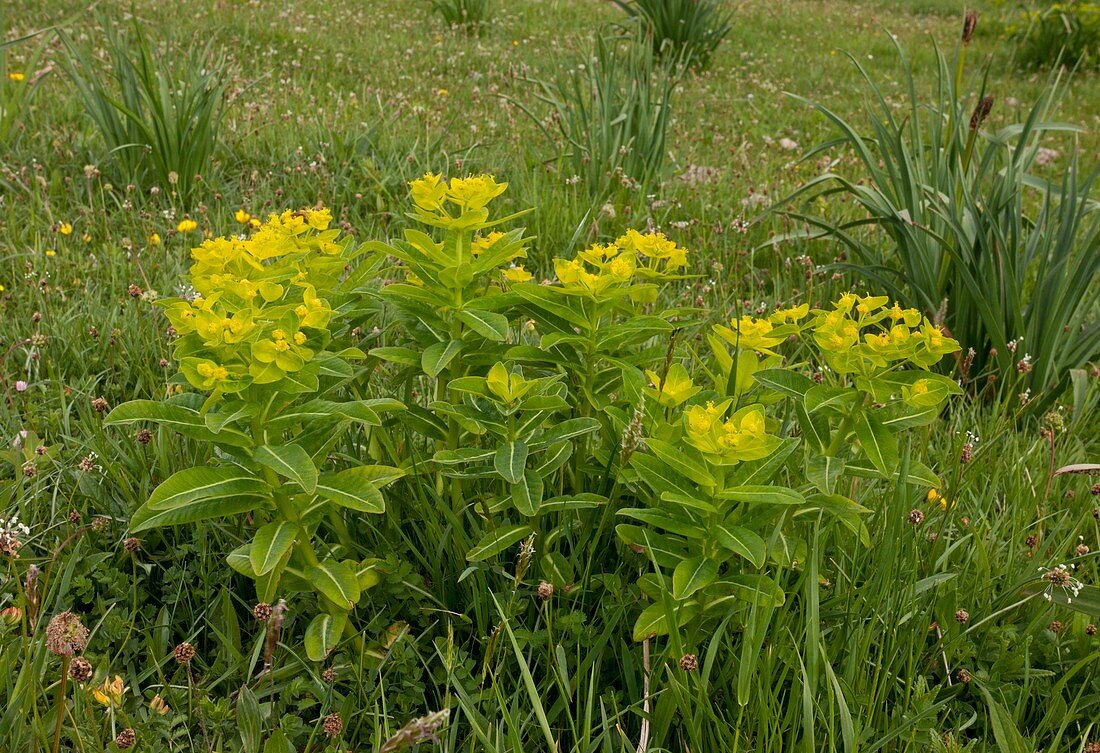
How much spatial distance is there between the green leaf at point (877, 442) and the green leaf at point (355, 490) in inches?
31.7

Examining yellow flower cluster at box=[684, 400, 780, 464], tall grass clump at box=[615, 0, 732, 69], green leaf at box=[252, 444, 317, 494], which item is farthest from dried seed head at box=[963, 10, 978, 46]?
tall grass clump at box=[615, 0, 732, 69]

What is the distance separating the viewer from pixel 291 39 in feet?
21.3

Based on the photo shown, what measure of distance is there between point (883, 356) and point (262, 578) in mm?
1109

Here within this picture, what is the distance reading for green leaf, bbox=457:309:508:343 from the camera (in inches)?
59.5

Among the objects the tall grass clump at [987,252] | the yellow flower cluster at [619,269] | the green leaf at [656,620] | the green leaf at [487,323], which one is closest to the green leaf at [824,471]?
the green leaf at [656,620]

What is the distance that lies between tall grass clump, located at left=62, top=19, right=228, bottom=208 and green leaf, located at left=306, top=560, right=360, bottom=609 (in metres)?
2.51

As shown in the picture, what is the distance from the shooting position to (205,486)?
4.54 ft

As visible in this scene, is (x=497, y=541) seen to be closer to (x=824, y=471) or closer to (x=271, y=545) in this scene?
(x=271, y=545)

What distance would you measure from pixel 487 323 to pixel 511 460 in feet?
0.81

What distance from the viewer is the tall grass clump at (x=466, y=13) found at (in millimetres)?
7570

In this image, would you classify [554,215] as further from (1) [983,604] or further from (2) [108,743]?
(2) [108,743]

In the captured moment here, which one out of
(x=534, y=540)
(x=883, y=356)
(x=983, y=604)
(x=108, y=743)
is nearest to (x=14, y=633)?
(x=108, y=743)

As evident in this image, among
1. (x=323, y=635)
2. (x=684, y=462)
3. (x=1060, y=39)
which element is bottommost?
(x=1060, y=39)

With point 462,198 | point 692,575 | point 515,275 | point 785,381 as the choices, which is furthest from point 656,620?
point 462,198
